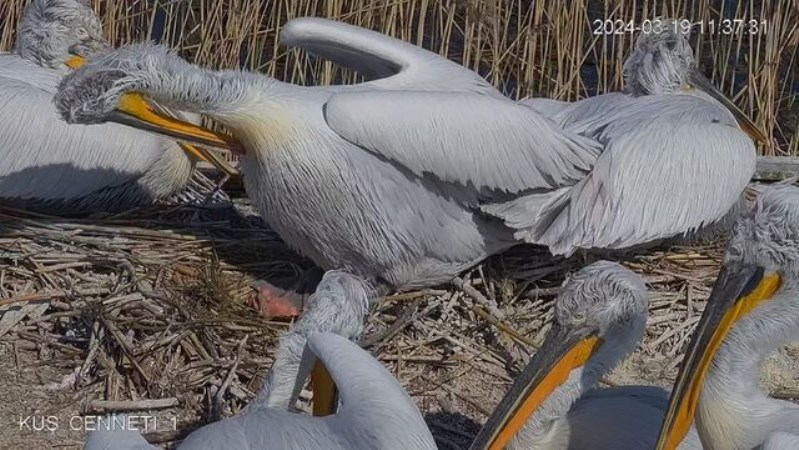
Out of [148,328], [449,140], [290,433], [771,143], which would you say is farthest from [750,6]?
[290,433]

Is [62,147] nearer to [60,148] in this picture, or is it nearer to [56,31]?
[60,148]

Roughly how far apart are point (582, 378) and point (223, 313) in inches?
53.8

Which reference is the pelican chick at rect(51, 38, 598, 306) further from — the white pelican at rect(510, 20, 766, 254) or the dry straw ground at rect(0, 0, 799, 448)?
the dry straw ground at rect(0, 0, 799, 448)

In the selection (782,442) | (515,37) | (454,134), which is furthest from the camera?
(515,37)

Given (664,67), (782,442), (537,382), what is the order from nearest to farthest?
(782,442) → (537,382) → (664,67)

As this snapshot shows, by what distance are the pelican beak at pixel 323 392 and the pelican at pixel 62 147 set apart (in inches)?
74.8

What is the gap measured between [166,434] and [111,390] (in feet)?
0.82

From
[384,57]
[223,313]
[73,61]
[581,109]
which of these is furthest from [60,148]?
[581,109]

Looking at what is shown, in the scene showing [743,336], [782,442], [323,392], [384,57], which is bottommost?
[323,392]

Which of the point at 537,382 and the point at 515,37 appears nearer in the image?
the point at 537,382

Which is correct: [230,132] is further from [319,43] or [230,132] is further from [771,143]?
[771,143]

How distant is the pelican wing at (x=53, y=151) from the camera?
17.0 feet

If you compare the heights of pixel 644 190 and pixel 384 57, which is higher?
pixel 384 57

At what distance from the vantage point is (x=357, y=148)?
4434mm
